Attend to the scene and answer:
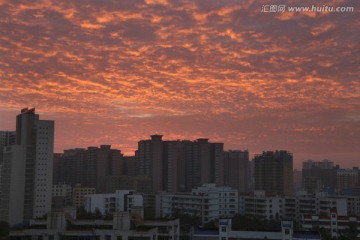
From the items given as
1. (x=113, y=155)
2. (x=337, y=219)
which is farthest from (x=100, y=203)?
(x=113, y=155)

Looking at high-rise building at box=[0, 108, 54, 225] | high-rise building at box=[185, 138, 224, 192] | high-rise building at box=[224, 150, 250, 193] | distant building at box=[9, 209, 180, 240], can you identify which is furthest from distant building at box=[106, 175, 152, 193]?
distant building at box=[9, 209, 180, 240]

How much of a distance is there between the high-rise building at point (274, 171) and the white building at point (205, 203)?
2487cm

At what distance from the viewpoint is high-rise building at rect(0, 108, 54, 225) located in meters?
63.4

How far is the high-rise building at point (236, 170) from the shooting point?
116 metres

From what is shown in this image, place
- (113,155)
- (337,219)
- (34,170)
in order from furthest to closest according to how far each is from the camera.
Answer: (113,155) → (34,170) → (337,219)

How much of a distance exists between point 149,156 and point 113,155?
12.8 meters

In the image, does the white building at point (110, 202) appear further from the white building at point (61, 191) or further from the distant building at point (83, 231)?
the distant building at point (83, 231)

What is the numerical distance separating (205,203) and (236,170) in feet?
200

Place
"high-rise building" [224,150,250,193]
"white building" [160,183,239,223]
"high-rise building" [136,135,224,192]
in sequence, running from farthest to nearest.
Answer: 1. "high-rise building" [224,150,250,193]
2. "high-rise building" [136,135,224,192]
3. "white building" [160,183,239,223]

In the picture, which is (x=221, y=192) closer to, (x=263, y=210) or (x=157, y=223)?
(x=263, y=210)

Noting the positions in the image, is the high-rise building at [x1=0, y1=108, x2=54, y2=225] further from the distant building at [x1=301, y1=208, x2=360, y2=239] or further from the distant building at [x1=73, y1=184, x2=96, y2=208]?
the distant building at [x1=301, y1=208, x2=360, y2=239]

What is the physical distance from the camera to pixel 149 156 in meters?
99.4

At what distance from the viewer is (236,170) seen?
117500mm

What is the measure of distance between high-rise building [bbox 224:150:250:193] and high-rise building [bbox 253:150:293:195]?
28.9 m
